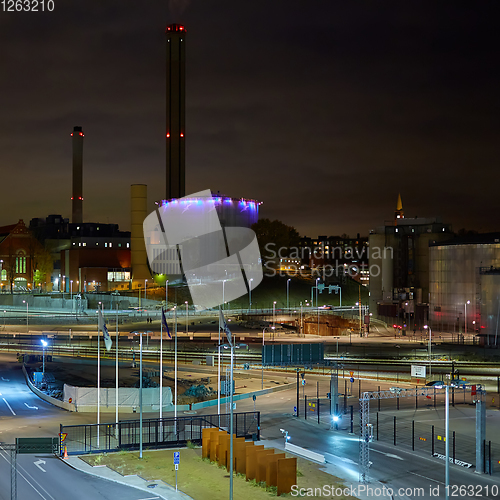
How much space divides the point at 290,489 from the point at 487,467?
1008 cm

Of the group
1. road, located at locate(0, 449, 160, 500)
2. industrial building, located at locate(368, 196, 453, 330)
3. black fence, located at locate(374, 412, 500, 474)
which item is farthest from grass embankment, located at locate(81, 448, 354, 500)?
industrial building, located at locate(368, 196, 453, 330)

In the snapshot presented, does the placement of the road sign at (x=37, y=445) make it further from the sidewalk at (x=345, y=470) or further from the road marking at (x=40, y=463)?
the sidewalk at (x=345, y=470)

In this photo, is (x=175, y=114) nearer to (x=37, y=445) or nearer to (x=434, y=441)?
(x=37, y=445)

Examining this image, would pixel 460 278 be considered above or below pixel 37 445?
above

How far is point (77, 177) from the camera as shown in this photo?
166m

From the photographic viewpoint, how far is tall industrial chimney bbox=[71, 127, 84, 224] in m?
164

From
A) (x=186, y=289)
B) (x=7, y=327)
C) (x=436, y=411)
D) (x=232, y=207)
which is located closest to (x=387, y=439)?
(x=436, y=411)

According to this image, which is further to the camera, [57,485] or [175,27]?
[175,27]

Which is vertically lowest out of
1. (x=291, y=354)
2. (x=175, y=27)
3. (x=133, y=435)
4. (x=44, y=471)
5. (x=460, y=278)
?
(x=44, y=471)

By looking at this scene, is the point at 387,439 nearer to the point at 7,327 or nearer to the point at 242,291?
the point at 7,327

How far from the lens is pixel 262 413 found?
1574 inches

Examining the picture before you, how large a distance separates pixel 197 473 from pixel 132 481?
9.75 feet

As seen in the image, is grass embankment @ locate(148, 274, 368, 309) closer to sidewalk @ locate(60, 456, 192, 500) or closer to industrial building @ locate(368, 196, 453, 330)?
industrial building @ locate(368, 196, 453, 330)

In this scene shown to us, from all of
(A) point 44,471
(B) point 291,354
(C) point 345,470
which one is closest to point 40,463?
(A) point 44,471
